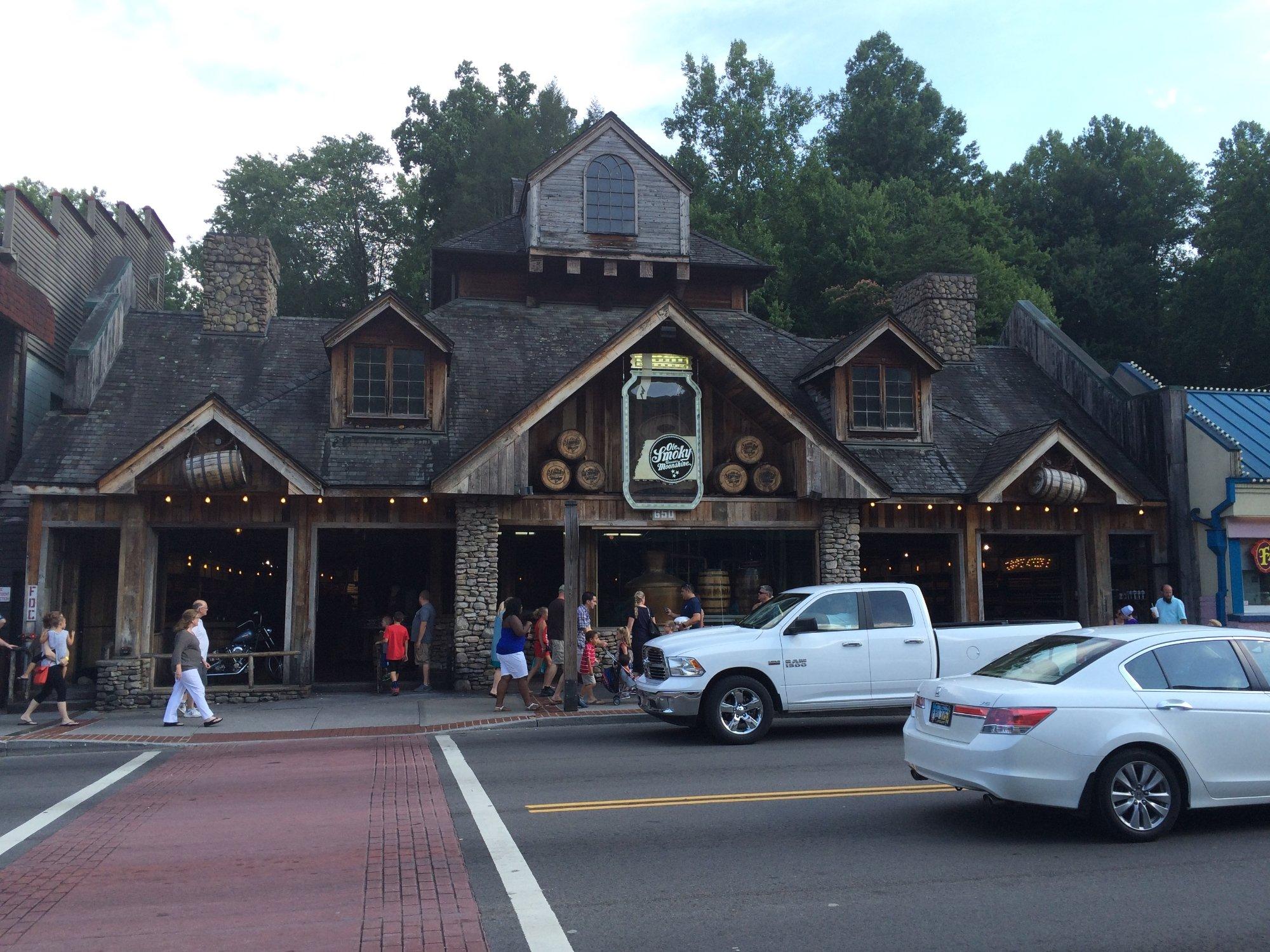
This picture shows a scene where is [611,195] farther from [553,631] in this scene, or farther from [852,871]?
[852,871]

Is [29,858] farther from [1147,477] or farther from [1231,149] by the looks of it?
[1231,149]

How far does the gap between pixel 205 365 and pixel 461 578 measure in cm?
740

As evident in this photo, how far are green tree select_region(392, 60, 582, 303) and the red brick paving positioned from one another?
34444 millimetres

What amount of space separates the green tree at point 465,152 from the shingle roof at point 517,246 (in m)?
17.8

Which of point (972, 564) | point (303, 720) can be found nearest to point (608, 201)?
point (972, 564)

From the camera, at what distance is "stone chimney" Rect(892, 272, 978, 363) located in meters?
25.7

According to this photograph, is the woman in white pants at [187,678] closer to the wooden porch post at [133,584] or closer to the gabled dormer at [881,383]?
the wooden porch post at [133,584]

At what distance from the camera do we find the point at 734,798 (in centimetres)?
918

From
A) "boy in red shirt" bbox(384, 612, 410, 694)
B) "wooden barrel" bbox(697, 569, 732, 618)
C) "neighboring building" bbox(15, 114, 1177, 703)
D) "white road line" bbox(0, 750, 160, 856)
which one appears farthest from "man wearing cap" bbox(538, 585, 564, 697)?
"white road line" bbox(0, 750, 160, 856)

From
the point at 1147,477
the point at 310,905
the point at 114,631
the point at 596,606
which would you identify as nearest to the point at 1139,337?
the point at 1147,477

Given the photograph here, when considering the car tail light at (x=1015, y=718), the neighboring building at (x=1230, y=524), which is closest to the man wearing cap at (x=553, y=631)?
the car tail light at (x=1015, y=718)

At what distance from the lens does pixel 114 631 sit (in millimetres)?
17922

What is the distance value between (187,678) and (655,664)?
7.02 meters

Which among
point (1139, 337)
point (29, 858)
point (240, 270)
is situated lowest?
point (29, 858)
